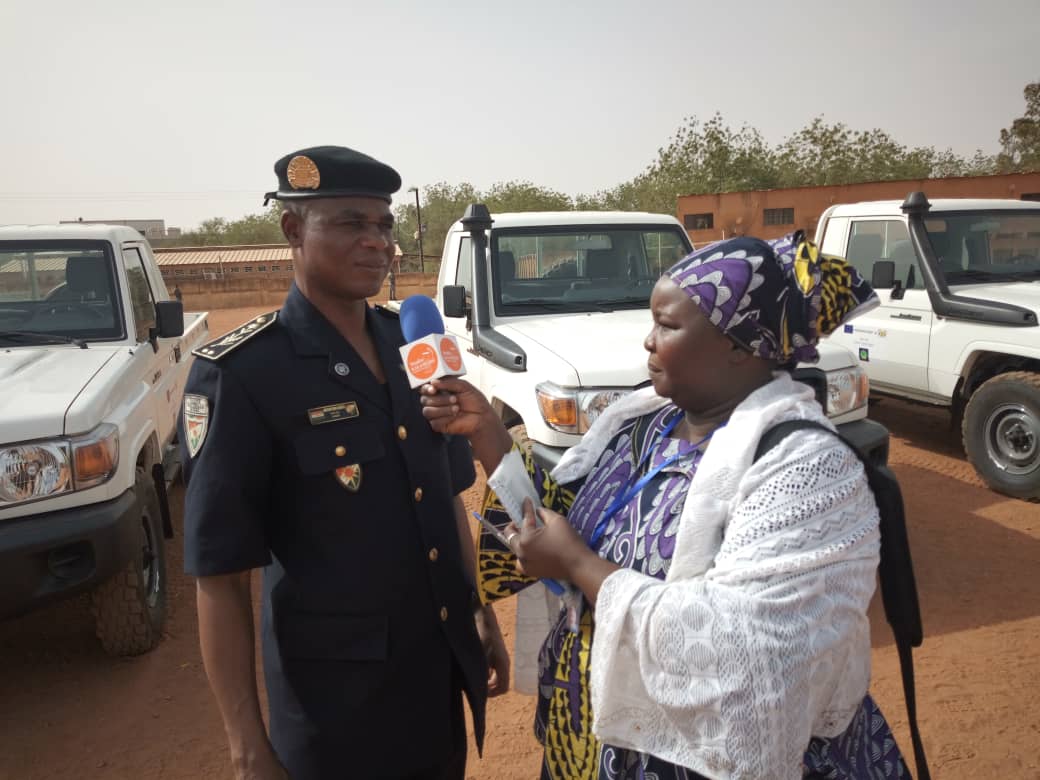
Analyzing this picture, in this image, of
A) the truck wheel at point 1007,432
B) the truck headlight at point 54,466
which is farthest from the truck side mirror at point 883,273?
the truck headlight at point 54,466

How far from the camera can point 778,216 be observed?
82.6ft

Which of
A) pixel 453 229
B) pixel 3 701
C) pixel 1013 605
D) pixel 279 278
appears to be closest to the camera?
pixel 3 701

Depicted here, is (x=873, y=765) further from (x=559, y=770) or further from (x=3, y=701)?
(x=3, y=701)

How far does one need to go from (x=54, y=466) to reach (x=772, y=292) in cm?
291

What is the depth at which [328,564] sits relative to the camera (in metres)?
1.54

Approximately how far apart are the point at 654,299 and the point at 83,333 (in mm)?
3996

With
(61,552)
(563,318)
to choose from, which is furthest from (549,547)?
(563,318)

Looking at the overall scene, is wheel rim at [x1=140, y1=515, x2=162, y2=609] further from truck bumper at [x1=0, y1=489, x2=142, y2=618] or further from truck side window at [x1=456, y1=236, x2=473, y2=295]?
truck side window at [x1=456, y1=236, x2=473, y2=295]

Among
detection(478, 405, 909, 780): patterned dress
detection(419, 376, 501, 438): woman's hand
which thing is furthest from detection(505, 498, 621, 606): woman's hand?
detection(419, 376, 501, 438): woman's hand

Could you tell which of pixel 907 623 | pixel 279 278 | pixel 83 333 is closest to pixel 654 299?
pixel 907 623

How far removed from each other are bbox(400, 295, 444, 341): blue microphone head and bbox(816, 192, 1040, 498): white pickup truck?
16.8 ft

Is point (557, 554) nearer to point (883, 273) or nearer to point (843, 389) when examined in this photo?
point (843, 389)

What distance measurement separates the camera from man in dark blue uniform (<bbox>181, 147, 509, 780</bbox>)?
4.82ft

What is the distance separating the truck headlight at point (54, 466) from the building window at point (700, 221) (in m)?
25.1
